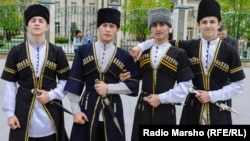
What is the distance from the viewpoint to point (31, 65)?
11.2ft

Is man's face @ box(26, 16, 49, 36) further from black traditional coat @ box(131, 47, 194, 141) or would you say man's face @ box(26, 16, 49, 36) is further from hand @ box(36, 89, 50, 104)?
black traditional coat @ box(131, 47, 194, 141)

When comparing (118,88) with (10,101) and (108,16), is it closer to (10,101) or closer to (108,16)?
(108,16)

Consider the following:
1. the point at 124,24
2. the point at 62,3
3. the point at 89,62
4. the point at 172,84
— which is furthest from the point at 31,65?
the point at 62,3

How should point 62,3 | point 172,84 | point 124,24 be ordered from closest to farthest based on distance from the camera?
point 172,84, point 124,24, point 62,3

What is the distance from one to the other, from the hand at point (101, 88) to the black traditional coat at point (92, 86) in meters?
0.09

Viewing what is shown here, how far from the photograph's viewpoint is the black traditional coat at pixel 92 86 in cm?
345

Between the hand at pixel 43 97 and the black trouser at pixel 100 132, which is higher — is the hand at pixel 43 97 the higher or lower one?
the higher one

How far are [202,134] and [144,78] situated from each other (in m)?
0.77

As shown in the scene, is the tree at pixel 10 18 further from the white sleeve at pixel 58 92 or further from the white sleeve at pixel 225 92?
the white sleeve at pixel 225 92

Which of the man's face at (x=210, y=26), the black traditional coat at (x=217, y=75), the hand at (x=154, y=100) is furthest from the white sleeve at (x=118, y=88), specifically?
the man's face at (x=210, y=26)

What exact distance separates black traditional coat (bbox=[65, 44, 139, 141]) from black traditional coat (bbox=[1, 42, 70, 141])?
0.19 meters

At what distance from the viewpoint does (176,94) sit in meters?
3.38

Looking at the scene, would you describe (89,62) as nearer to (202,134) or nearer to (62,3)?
(202,134)

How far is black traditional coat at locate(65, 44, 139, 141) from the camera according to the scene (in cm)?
345
